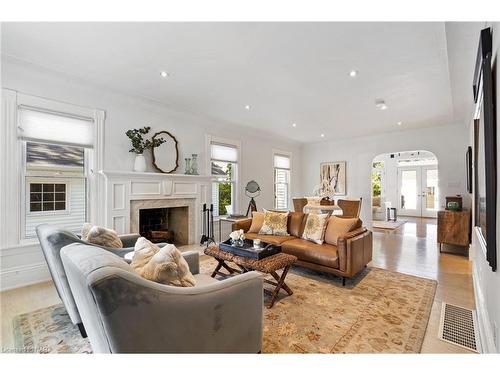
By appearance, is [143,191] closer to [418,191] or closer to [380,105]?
[380,105]

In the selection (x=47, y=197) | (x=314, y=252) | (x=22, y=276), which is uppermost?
(x=47, y=197)

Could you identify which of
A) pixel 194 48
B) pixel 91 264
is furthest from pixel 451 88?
pixel 91 264

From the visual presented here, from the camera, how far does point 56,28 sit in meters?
2.29

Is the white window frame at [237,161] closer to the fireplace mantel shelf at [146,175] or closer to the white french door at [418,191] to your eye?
the fireplace mantel shelf at [146,175]

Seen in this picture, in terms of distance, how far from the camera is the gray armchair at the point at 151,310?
0.95 m

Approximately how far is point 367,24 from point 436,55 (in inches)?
45.1

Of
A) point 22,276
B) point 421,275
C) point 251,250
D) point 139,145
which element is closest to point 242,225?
point 251,250

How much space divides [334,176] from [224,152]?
12.1ft

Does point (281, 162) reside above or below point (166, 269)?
above

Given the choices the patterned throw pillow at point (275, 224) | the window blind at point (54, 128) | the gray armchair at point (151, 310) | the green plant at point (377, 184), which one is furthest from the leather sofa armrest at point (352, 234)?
the green plant at point (377, 184)

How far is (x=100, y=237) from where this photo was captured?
2.41 m

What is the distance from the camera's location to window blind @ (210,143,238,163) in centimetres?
543

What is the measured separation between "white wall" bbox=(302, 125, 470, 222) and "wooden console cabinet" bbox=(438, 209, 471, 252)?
0.98m
